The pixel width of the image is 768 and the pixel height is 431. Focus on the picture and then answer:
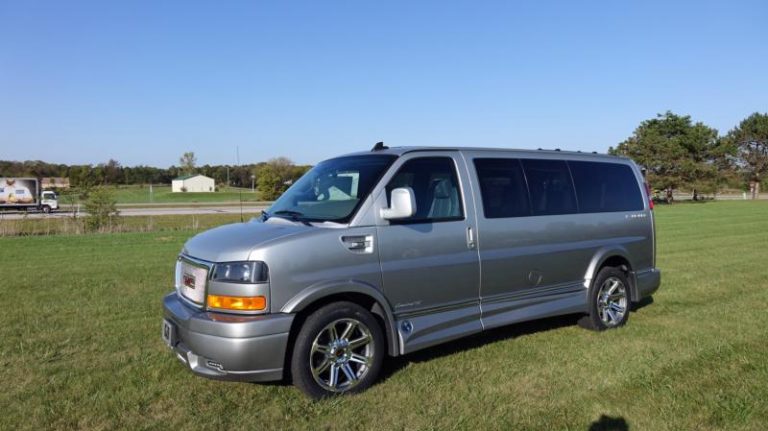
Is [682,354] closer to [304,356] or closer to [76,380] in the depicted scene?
[304,356]

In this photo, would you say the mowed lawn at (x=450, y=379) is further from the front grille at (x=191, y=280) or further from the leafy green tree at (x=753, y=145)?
the leafy green tree at (x=753, y=145)

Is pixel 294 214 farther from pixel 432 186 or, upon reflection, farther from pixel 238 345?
pixel 238 345

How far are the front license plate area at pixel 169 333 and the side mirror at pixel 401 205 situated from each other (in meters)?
1.93

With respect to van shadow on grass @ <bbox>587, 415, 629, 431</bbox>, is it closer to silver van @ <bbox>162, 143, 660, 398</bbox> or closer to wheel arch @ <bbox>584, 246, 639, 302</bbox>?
silver van @ <bbox>162, 143, 660, 398</bbox>

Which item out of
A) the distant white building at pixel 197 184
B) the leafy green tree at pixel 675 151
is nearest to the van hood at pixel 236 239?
the leafy green tree at pixel 675 151

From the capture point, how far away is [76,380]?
4668mm

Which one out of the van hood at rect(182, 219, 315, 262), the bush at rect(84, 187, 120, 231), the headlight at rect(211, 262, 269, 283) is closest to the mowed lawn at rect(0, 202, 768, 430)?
the headlight at rect(211, 262, 269, 283)

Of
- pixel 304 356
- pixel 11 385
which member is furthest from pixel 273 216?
pixel 11 385

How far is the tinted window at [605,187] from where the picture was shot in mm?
6258

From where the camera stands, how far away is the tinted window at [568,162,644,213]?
20.5ft

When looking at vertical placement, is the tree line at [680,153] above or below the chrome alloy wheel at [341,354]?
above

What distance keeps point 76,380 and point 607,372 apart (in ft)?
14.9

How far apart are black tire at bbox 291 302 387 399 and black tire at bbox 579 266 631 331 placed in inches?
113

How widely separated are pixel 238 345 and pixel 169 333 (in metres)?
0.91
